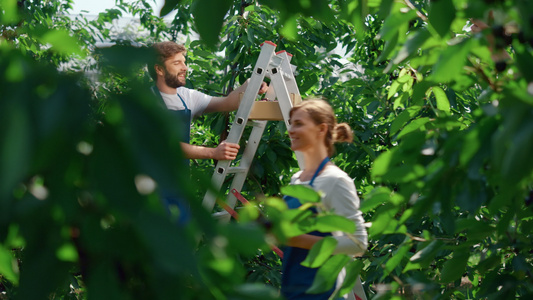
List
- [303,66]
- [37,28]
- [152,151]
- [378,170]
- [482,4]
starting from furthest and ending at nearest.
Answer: [303,66]
[378,170]
[482,4]
[37,28]
[152,151]

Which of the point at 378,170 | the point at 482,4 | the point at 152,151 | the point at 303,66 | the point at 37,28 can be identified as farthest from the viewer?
the point at 303,66

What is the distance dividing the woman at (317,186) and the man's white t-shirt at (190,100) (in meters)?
1.05

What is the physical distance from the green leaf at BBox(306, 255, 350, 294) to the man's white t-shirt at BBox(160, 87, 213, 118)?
224 cm

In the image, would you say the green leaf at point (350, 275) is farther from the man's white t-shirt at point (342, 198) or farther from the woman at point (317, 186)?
the man's white t-shirt at point (342, 198)

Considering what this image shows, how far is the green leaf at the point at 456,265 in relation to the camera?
54.7 inches

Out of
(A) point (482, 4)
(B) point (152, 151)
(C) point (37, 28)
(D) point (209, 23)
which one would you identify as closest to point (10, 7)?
(C) point (37, 28)

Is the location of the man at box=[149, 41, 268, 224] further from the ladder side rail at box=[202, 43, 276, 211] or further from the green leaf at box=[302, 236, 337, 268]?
the green leaf at box=[302, 236, 337, 268]

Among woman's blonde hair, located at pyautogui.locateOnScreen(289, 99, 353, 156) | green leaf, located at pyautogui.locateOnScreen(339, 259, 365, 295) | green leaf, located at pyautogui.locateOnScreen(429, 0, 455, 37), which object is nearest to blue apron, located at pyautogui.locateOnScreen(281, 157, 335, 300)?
woman's blonde hair, located at pyautogui.locateOnScreen(289, 99, 353, 156)

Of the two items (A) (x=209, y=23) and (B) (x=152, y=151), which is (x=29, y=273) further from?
(A) (x=209, y=23)

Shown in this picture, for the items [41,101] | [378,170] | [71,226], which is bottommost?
[378,170]

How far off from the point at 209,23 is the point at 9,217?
31 centimetres

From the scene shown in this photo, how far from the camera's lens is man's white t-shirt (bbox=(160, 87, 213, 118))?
11.1ft

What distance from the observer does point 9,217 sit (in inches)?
22.9

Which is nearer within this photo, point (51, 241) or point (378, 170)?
point (51, 241)
